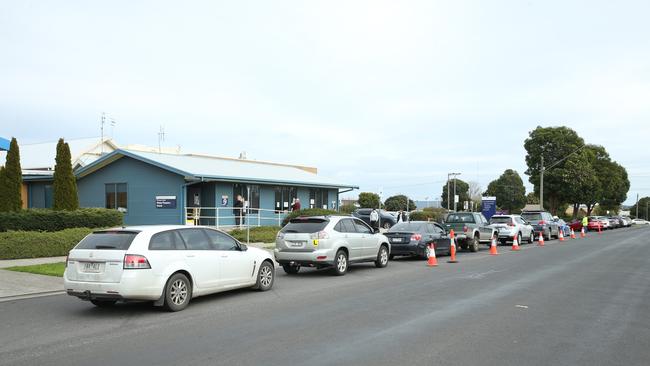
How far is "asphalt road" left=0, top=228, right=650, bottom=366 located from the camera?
6.55 metres

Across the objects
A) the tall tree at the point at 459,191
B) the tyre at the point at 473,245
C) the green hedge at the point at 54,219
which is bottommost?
the tyre at the point at 473,245

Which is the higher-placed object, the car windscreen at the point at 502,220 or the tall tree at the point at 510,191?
the tall tree at the point at 510,191

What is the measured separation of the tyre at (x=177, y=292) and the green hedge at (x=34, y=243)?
31.3 feet

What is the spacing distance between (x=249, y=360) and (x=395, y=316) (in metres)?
3.28

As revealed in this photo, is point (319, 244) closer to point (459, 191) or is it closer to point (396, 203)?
point (396, 203)

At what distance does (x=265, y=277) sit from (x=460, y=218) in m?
14.8

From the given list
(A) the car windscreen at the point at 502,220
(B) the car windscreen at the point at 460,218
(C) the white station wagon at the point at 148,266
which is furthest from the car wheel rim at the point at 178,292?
(A) the car windscreen at the point at 502,220

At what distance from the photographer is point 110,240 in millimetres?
9242

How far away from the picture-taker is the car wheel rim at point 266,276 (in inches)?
466

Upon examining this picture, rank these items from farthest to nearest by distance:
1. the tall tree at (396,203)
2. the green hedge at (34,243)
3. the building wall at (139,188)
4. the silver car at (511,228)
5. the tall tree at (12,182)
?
the tall tree at (396,203), the silver car at (511,228), the building wall at (139,188), the tall tree at (12,182), the green hedge at (34,243)

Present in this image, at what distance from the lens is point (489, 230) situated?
2516cm

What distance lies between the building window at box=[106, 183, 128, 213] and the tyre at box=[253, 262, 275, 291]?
64.5 feet

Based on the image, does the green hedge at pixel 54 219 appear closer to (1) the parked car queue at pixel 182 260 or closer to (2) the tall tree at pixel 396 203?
(1) the parked car queue at pixel 182 260

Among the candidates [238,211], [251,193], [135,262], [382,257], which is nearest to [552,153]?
[251,193]
